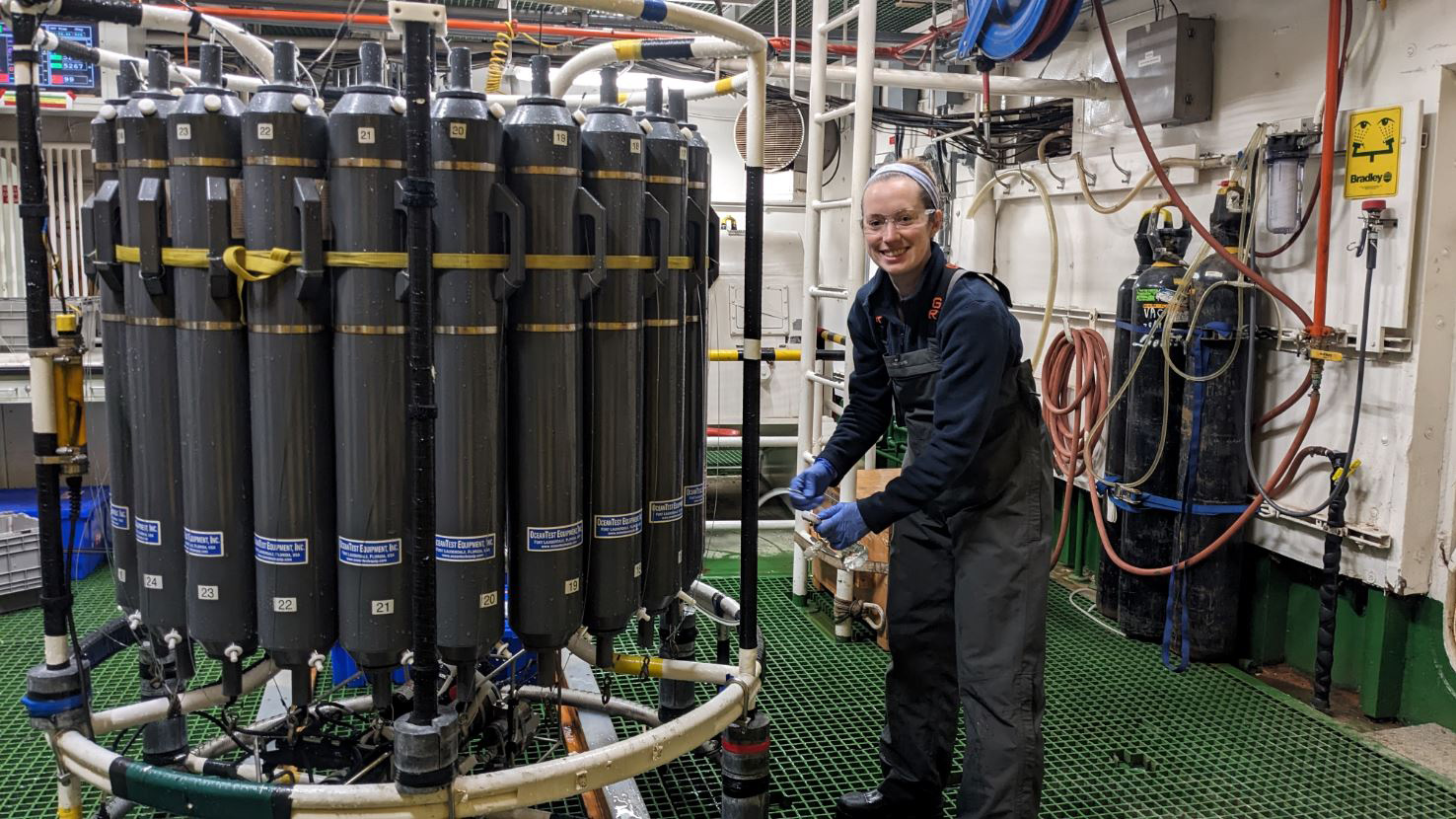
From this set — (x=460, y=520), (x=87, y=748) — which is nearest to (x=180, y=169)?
(x=460, y=520)

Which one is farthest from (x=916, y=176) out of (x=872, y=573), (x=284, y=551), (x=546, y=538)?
(x=872, y=573)

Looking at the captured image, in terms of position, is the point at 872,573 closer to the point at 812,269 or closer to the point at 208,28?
the point at 812,269

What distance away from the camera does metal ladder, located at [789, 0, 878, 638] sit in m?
4.12

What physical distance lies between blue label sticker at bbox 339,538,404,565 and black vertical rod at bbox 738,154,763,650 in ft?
2.55

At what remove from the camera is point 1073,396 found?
17.3 ft

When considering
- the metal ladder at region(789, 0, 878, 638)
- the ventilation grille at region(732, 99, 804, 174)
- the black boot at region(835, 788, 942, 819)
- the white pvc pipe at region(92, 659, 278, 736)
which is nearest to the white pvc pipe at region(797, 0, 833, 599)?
the metal ladder at region(789, 0, 878, 638)

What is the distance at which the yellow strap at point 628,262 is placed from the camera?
2210 mm

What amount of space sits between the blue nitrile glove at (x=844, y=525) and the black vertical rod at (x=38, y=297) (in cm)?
165

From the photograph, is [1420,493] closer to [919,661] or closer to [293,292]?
[919,661]

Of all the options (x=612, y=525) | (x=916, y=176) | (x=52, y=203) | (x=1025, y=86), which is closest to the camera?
(x=612, y=525)

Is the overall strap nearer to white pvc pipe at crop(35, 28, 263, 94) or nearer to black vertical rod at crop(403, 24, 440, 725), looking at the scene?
black vertical rod at crop(403, 24, 440, 725)

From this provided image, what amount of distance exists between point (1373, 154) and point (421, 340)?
11.3 feet

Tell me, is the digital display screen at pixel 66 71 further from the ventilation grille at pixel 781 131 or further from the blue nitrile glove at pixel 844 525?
the blue nitrile glove at pixel 844 525

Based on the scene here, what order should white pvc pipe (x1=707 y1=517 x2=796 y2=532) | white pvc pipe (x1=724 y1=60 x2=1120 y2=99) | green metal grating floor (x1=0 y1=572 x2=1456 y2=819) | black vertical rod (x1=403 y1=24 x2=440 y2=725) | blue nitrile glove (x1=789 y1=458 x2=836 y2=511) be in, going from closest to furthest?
black vertical rod (x1=403 y1=24 x2=440 y2=725) → blue nitrile glove (x1=789 y1=458 x2=836 y2=511) → green metal grating floor (x1=0 y1=572 x2=1456 y2=819) → white pvc pipe (x1=724 y1=60 x2=1120 y2=99) → white pvc pipe (x1=707 y1=517 x2=796 y2=532)
